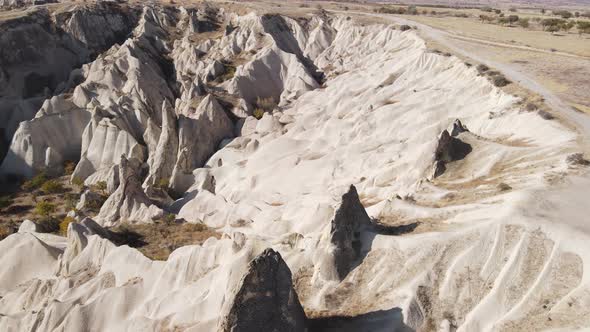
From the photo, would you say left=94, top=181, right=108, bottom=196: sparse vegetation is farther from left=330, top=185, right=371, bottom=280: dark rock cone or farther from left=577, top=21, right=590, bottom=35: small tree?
left=577, top=21, right=590, bottom=35: small tree

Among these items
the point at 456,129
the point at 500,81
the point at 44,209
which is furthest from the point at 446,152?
the point at 44,209

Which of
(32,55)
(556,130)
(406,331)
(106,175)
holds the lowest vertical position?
(106,175)

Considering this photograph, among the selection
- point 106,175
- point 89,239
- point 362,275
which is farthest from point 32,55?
point 362,275

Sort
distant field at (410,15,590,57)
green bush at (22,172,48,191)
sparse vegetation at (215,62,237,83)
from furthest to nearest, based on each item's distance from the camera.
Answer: sparse vegetation at (215,62,237,83), distant field at (410,15,590,57), green bush at (22,172,48,191)

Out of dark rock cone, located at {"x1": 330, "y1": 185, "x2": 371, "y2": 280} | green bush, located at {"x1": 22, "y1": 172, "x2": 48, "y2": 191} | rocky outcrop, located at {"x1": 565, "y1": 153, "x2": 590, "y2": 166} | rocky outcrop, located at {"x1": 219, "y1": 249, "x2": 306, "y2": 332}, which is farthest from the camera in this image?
green bush, located at {"x1": 22, "y1": 172, "x2": 48, "y2": 191}

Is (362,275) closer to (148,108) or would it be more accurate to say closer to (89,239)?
(89,239)

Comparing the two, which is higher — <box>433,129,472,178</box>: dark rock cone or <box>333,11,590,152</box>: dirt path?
<box>333,11,590,152</box>: dirt path

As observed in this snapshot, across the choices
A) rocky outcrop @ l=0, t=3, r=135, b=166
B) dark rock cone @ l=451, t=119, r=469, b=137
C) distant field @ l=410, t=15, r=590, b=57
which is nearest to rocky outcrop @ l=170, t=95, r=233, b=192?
rocky outcrop @ l=0, t=3, r=135, b=166
